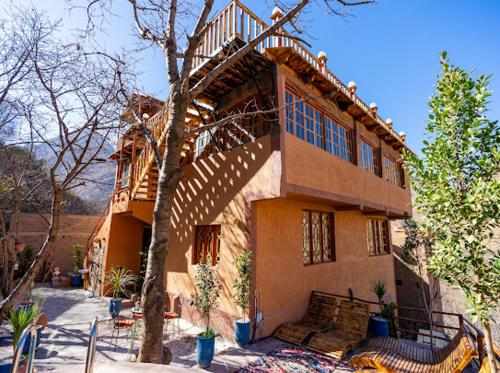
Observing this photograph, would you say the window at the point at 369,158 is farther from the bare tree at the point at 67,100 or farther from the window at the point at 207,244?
the bare tree at the point at 67,100

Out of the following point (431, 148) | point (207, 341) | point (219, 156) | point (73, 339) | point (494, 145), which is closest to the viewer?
point (494, 145)

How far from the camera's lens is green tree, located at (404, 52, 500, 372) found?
Result: 2904mm

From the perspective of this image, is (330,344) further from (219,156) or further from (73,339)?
(73,339)

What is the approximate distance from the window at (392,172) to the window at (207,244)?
9107 millimetres

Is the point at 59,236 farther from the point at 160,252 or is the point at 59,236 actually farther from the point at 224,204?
the point at 160,252

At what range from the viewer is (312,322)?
25.3ft

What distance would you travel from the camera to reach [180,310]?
863cm

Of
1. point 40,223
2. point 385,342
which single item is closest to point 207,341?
point 385,342

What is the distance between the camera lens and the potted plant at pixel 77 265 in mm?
14211

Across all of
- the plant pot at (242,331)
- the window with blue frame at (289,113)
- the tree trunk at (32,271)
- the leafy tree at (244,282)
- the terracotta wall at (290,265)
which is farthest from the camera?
the window with blue frame at (289,113)

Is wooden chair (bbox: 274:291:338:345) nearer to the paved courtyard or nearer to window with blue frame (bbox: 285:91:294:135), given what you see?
the paved courtyard

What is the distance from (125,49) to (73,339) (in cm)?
760

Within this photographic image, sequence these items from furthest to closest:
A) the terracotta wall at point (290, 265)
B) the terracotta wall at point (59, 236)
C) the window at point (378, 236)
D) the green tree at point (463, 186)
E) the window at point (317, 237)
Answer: the terracotta wall at point (59, 236), the window at point (378, 236), the window at point (317, 237), the terracotta wall at point (290, 265), the green tree at point (463, 186)

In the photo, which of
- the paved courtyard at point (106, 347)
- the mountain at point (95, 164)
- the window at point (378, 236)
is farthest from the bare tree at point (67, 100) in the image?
the window at point (378, 236)
